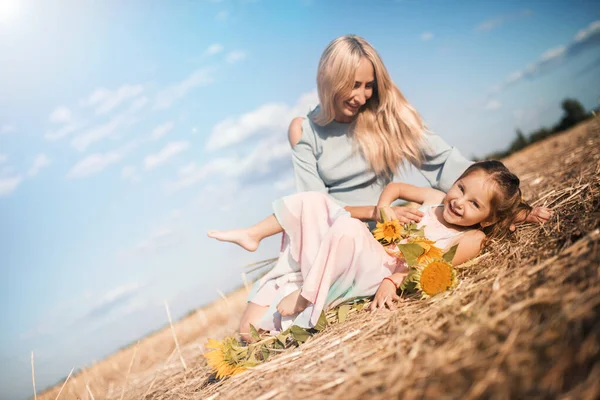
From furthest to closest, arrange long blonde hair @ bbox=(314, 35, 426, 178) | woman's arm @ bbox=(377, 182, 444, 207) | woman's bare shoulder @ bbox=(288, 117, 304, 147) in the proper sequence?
woman's bare shoulder @ bbox=(288, 117, 304, 147)
long blonde hair @ bbox=(314, 35, 426, 178)
woman's arm @ bbox=(377, 182, 444, 207)

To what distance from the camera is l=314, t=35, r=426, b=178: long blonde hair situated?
3.03 meters

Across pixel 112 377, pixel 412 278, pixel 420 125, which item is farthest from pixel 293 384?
pixel 112 377

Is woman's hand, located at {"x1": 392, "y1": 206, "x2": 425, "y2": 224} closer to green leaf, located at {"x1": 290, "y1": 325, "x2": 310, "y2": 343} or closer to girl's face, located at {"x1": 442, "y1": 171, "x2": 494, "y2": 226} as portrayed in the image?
girl's face, located at {"x1": 442, "y1": 171, "x2": 494, "y2": 226}

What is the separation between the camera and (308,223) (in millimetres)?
2363

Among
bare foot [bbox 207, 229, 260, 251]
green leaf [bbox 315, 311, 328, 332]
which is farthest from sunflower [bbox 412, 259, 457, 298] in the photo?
bare foot [bbox 207, 229, 260, 251]

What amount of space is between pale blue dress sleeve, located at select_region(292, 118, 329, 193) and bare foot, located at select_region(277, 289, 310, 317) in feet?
4.29

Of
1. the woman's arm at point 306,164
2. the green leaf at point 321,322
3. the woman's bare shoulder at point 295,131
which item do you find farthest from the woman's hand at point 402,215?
the woman's bare shoulder at point 295,131

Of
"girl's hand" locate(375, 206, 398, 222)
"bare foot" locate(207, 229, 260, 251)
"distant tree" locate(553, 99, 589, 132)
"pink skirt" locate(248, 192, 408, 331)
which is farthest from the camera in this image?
"distant tree" locate(553, 99, 589, 132)

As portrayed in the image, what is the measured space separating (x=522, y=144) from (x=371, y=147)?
12886mm

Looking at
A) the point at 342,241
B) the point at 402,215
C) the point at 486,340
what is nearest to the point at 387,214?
the point at 402,215

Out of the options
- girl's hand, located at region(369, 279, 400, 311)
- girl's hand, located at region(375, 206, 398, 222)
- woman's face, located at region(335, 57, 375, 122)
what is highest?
woman's face, located at region(335, 57, 375, 122)

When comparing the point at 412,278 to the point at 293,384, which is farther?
the point at 412,278

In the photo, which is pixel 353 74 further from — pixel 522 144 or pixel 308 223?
pixel 522 144

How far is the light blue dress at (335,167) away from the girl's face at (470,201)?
812mm
